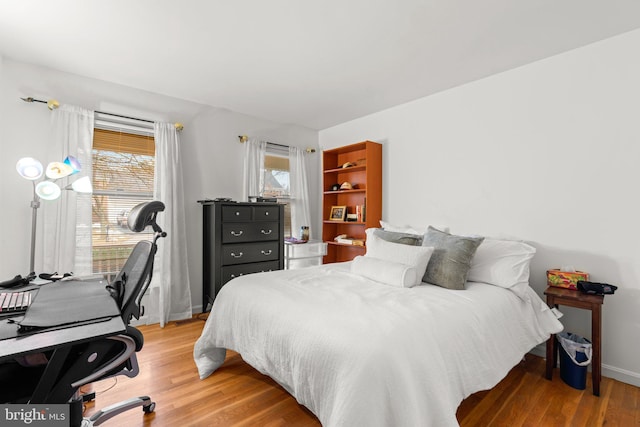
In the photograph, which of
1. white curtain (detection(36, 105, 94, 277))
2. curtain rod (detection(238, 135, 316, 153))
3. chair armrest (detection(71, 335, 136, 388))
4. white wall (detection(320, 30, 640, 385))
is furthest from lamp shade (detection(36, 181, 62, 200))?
white wall (detection(320, 30, 640, 385))

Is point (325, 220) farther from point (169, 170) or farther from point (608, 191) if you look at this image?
point (608, 191)

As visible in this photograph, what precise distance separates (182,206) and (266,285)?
187cm

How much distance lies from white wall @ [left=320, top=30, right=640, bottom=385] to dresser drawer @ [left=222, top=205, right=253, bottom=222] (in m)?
2.01

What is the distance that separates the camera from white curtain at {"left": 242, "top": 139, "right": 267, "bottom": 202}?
3838mm

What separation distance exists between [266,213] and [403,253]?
188 centimetres

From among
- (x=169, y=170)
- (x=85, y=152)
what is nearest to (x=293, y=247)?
(x=169, y=170)

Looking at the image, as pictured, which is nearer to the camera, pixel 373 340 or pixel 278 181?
pixel 373 340

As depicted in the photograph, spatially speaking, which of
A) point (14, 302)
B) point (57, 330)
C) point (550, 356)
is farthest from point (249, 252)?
point (550, 356)

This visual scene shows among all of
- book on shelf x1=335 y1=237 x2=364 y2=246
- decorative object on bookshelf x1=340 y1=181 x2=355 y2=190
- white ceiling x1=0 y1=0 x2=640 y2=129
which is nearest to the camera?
white ceiling x1=0 y1=0 x2=640 y2=129

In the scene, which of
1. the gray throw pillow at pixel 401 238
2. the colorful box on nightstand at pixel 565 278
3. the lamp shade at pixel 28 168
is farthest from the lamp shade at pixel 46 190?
the colorful box on nightstand at pixel 565 278

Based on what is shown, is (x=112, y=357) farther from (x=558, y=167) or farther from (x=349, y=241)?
(x=558, y=167)

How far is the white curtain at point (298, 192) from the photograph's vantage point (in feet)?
14.2

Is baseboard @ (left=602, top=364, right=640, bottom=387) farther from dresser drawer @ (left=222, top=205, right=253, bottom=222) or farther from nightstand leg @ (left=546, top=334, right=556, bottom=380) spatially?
dresser drawer @ (left=222, top=205, right=253, bottom=222)

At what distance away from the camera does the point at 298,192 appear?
4.34 meters
